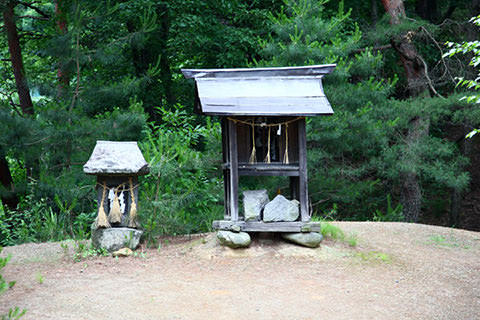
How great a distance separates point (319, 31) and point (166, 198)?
543 centimetres

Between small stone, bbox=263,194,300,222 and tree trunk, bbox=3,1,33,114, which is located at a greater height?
tree trunk, bbox=3,1,33,114

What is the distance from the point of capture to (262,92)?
23.7 ft

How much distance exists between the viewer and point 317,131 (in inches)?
409

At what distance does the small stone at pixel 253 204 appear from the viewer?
6.98 meters

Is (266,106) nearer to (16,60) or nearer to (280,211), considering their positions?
(280,211)

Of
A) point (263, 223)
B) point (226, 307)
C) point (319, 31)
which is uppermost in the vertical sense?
point (319, 31)

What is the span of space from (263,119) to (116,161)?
233 centimetres

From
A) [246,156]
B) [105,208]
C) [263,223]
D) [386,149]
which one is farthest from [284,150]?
[386,149]

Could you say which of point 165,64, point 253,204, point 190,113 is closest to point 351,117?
point 253,204

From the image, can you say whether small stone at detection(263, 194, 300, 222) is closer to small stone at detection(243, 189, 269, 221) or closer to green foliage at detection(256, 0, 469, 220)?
small stone at detection(243, 189, 269, 221)

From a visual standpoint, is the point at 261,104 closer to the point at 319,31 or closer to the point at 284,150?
the point at 284,150

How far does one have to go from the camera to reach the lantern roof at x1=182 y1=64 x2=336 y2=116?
684cm

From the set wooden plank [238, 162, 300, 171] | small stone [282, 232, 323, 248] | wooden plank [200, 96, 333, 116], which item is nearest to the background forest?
wooden plank [238, 162, 300, 171]

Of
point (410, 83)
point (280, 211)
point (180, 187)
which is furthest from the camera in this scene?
point (410, 83)
